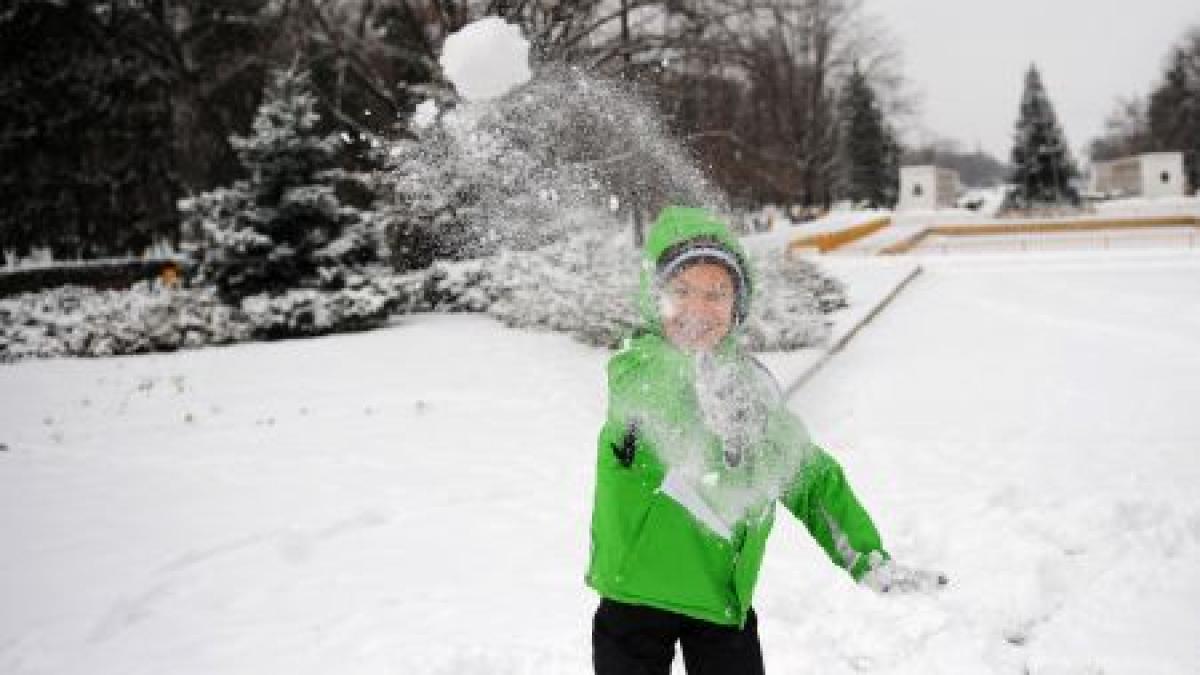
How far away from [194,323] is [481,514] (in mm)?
7678

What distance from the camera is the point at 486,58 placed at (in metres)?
8.98

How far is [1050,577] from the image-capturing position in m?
4.27

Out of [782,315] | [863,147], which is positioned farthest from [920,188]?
[782,315]

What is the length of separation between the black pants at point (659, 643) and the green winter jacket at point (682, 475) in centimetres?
6

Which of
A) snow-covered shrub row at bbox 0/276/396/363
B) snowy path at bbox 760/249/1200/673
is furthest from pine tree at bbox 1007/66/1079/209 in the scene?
snow-covered shrub row at bbox 0/276/396/363

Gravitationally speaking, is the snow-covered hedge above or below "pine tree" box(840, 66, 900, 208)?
below

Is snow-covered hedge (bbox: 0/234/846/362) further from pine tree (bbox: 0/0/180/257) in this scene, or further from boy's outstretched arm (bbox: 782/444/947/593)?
pine tree (bbox: 0/0/180/257)

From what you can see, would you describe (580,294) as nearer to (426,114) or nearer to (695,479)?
A: (426,114)

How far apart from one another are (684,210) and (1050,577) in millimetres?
3158

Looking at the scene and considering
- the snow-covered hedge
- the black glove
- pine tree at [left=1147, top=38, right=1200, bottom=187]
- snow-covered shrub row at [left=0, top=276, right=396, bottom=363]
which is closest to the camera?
the black glove

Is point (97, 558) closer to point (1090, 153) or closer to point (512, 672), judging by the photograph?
point (512, 672)

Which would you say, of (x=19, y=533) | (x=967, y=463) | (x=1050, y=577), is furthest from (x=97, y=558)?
(x=967, y=463)

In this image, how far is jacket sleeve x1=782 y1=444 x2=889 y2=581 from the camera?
87.3 inches

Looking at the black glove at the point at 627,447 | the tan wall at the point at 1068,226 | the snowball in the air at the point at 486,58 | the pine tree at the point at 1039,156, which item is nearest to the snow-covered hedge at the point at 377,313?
the snowball in the air at the point at 486,58
